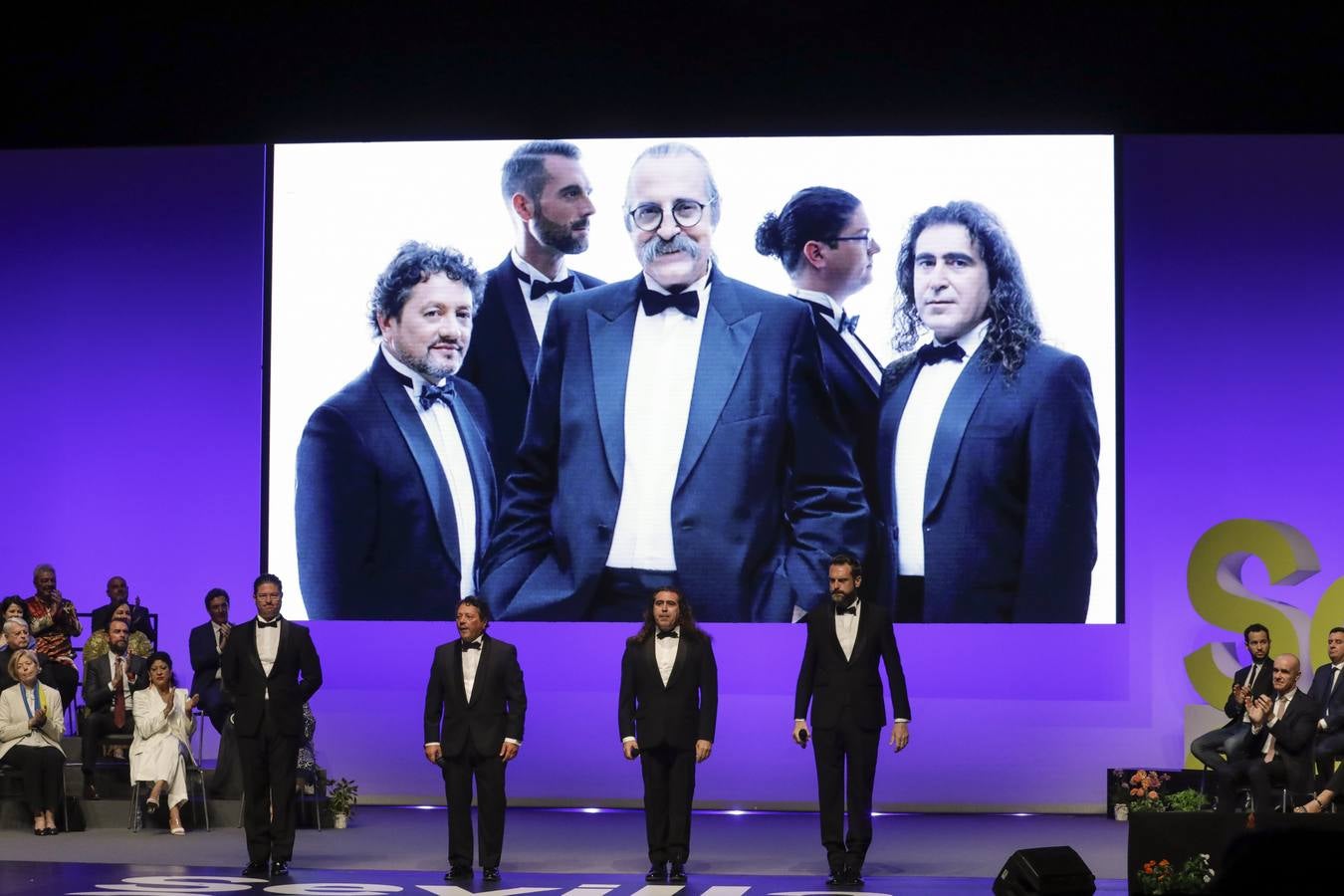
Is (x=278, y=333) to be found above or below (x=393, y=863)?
above

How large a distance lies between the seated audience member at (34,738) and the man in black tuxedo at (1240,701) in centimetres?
684

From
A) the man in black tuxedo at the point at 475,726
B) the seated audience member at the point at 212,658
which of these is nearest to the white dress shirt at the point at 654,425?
the seated audience member at the point at 212,658

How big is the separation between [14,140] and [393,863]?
21.1 feet

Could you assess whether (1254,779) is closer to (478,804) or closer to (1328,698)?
(1328,698)

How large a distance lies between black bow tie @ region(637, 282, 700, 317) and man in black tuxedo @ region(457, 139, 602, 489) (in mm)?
373

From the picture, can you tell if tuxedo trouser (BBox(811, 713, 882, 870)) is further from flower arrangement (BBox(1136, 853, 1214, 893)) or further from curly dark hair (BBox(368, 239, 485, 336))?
curly dark hair (BBox(368, 239, 485, 336))

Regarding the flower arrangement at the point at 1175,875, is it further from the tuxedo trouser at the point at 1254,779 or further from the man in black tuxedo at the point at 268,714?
the man in black tuxedo at the point at 268,714

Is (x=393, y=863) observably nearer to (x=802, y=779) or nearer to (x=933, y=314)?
(x=802, y=779)

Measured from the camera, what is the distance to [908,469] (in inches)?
435

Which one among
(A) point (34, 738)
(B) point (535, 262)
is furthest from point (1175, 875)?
(A) point (34, 738)

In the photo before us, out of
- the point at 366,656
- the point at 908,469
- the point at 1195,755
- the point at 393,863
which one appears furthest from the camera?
the point at 366,656

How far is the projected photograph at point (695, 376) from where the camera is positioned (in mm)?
10953

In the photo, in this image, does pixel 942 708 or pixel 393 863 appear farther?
pixel 942 708

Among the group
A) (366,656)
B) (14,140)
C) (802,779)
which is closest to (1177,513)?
(802,779)
